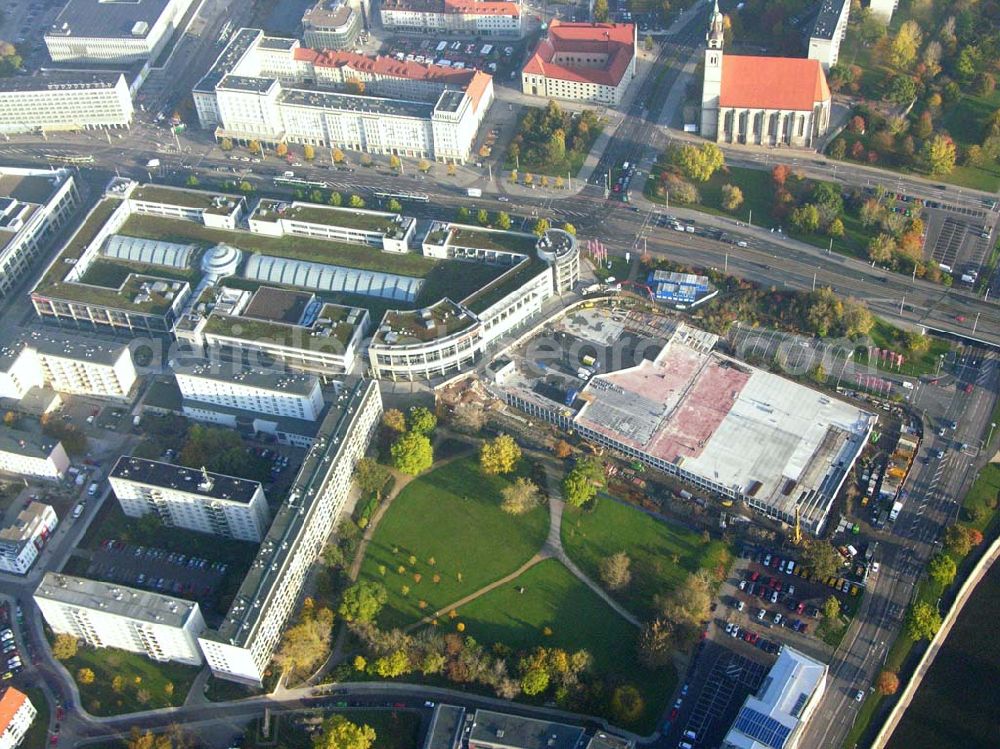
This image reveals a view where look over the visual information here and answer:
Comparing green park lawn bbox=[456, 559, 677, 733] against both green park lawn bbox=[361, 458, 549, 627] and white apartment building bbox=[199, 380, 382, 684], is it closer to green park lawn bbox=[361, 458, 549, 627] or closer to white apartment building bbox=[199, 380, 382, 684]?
green park lawn bbox=[361, 458, 549, 627]

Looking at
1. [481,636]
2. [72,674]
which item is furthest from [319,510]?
[72,674]

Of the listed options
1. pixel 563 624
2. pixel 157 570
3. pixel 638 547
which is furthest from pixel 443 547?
pixel 157 570

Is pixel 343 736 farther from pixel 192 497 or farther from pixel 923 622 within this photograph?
pixel 923 622

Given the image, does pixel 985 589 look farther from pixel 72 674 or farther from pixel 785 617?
pixel 72 674

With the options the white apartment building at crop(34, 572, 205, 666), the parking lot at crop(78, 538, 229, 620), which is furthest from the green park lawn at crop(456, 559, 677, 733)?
the white apartment building at crop(34, 572, 205, 666)

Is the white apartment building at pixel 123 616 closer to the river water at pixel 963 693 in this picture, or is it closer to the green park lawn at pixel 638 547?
the green park lawn at pixel 638 547

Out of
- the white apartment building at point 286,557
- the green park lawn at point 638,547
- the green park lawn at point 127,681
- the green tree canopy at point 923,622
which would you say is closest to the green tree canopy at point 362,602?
the white apartment building at point 286,557
